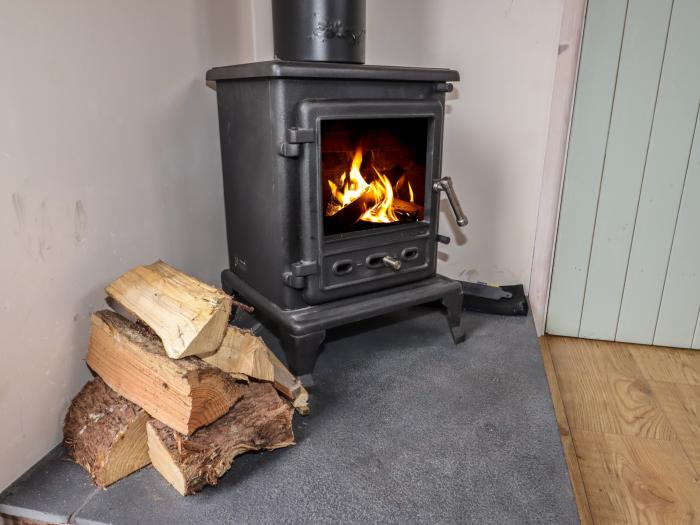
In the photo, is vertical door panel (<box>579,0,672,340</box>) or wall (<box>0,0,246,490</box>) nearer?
wall (<box>0,0,246,490</box>)

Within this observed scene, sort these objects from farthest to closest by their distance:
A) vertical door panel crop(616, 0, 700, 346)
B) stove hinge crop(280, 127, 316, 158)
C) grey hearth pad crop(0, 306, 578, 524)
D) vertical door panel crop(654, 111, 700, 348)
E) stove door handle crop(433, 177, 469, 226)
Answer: vertical door panel crop(654, 111, 700, 348) → vertical door panel crop(616, 0, 700, 346) → stove door handle crop(433, 177, 469, 226) → stove hinge crop(280, 127, 316, 158) → grey hearth pad crop(0, 306, 578, 524)

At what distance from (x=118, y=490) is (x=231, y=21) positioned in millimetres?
1387

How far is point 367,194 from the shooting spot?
4.95 ft

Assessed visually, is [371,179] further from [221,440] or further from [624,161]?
[624,161]

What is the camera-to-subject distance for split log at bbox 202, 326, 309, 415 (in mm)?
1141

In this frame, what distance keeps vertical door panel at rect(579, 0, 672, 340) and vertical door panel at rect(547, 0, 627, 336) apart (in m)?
0.02

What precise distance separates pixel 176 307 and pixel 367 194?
62cm

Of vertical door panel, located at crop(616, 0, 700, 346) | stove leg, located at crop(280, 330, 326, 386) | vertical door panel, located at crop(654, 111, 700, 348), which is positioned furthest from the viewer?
vertical door panel, located at crop(654, 111, 700, 348)

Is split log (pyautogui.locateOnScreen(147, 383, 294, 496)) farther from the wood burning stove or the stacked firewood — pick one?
the wood burning stove

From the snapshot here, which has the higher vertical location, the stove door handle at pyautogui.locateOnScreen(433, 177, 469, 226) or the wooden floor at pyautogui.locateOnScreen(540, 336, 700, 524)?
the stove door handle at pyautogui.locateOnScreen(433, 177, 469, 226)

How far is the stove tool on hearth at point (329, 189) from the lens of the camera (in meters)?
1.29

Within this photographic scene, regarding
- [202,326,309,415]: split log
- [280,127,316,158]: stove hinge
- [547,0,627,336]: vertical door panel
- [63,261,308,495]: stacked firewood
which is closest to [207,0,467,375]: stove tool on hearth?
[280,127,316,158]: stove hinge

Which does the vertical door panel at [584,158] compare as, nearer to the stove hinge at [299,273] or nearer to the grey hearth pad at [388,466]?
the grey hearth pad at [388,466]

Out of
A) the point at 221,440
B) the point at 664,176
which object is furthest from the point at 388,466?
the point at 664,176
